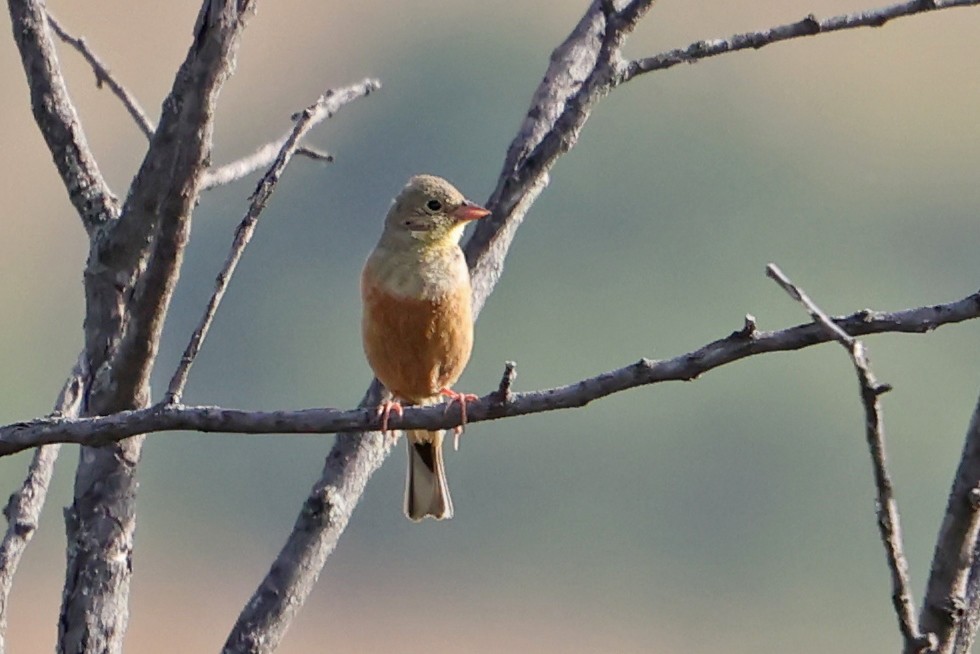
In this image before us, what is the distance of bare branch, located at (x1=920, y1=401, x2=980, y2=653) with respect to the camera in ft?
9.65

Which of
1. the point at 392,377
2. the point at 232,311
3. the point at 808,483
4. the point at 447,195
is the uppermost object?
the point at 232,311

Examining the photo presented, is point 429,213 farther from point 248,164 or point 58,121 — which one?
point 58,121

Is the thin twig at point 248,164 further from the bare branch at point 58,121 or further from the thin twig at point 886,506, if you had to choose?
the thin twig at point 886,506

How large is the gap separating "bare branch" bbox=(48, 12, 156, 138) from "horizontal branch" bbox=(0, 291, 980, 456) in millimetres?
1705

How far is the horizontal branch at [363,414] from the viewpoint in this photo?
132 inches

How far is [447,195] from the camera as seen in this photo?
21.2 ft

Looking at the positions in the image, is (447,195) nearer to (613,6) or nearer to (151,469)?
(613,6)

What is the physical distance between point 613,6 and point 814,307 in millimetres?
2045

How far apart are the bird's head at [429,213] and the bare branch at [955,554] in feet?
11.4

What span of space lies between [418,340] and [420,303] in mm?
140

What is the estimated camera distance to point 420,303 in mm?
5816

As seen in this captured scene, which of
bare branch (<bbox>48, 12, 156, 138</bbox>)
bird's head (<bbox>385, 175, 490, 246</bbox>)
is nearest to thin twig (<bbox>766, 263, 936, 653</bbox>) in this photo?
bare branch (<bbox>48, 12, 156, 138</bbox>)

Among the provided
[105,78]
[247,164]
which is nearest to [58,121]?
[105,78]

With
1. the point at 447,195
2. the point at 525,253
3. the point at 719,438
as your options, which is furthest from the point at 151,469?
the point at 447,195
